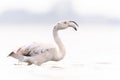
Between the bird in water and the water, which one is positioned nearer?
the water

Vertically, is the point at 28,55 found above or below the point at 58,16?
below

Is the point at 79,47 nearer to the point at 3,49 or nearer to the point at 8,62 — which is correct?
the point at 3,49

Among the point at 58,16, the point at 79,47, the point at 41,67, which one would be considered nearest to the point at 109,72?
the point at 41,67

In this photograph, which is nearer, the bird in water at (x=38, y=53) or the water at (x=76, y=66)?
the water at (x=76, y=66)

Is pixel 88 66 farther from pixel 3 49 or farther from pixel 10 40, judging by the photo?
pixel 10 40

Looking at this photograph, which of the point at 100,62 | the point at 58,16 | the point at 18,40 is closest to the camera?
the point at 100,62

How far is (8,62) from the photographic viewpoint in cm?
1166

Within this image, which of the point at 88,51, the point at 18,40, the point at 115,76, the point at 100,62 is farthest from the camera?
the point at 18,40

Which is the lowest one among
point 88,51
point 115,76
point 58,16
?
point 115,76

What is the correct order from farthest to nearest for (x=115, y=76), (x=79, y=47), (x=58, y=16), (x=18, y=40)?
(x=58, y=16), (x=18, y=40), (x=79, y=47), (x=115, y=76)

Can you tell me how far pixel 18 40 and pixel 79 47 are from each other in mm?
2282

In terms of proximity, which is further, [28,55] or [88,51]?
[88,51]

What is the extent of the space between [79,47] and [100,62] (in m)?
2.88

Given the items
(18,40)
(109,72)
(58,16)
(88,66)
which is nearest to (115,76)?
(109,72)
